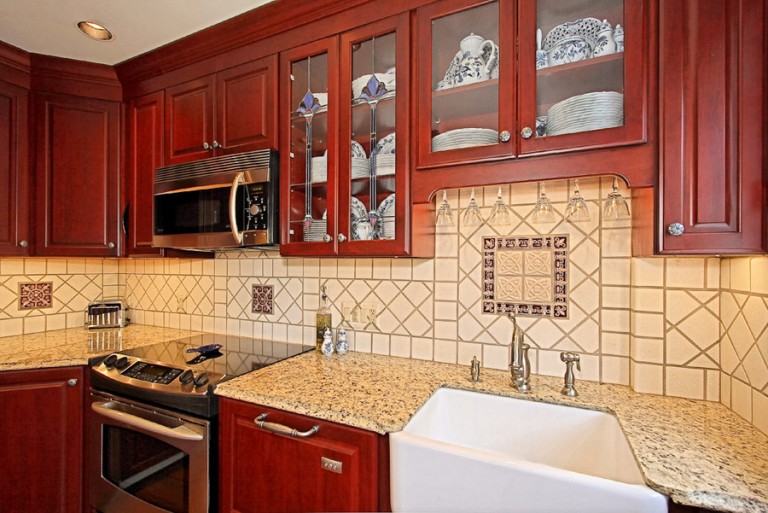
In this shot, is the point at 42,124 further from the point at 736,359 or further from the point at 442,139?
the point at 736,359

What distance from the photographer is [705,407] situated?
1.12 meters

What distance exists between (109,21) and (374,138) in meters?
1.39

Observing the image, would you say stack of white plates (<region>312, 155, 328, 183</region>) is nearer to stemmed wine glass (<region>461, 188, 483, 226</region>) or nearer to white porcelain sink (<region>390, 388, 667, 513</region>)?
stemmed wine glass (<region>461, 188, 483, 226</region>)

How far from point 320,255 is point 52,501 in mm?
1653

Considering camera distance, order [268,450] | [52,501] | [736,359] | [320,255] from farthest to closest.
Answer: [52,501]
[320,255]
[268,450]
[736,359]

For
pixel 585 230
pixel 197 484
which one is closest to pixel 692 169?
pixel 585 230

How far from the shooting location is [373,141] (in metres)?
1.44

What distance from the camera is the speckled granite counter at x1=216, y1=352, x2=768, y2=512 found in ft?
2.49

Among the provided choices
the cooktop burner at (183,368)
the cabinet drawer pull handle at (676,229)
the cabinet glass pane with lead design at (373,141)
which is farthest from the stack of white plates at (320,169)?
the cabinet drawer pull handle at (676,229)

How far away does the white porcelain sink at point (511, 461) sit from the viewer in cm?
81

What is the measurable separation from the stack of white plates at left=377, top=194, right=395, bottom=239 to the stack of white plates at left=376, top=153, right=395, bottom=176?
9 centimetres

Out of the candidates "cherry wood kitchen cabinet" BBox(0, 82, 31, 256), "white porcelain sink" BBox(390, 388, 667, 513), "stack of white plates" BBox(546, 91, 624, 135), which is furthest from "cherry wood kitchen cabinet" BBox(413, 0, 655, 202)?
"cherry wood kitchen cabinet" BBox(0, 82, 31, 256)

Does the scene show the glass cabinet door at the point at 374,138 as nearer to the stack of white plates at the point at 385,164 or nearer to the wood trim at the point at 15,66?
the stack of white plates at the point at 385,164

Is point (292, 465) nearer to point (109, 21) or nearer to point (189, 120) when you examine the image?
point (189, 120)
